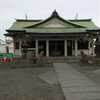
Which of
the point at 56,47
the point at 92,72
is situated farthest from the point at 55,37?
the point at 92,72

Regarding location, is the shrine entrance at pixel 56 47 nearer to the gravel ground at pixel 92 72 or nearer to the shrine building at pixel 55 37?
the shrine building at pixel 55 37

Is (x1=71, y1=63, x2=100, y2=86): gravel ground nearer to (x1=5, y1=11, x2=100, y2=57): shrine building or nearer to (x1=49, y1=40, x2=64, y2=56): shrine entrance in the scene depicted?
(x1=5, y1=11, x2=100, y2=57): shrine building

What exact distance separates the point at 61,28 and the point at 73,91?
26.8 m

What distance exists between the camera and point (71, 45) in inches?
1451

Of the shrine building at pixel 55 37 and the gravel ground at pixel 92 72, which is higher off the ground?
the shrine building at pixel 55 37

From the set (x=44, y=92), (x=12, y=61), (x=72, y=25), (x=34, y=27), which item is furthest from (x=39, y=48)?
(x=44, y=92)

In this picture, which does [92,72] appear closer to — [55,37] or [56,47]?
[55,37]

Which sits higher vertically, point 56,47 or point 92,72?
point 56,47

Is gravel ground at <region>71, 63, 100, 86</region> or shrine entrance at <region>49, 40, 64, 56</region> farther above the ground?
shrine entrance at <region>49, 40, 64, 56</region>

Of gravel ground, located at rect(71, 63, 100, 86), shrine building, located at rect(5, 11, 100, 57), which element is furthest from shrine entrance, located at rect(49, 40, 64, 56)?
gravel ground, located at rect(71, 63, 100, 86)

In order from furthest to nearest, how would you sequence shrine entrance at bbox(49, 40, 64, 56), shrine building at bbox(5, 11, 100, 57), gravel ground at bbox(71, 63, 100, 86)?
shrine entrance at bbox(49, 40, 64, 56), shrine building at bbox(5, 11, 100, 57), gravel ground at bbox(71, 63, 100, 86)

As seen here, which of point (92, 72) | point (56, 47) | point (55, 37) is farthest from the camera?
point (56, 47)

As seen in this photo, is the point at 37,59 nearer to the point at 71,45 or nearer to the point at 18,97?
the point at 71,45

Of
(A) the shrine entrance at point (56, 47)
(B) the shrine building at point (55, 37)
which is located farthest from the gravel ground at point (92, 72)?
(A) the shrine entrance at point (56, 47)
